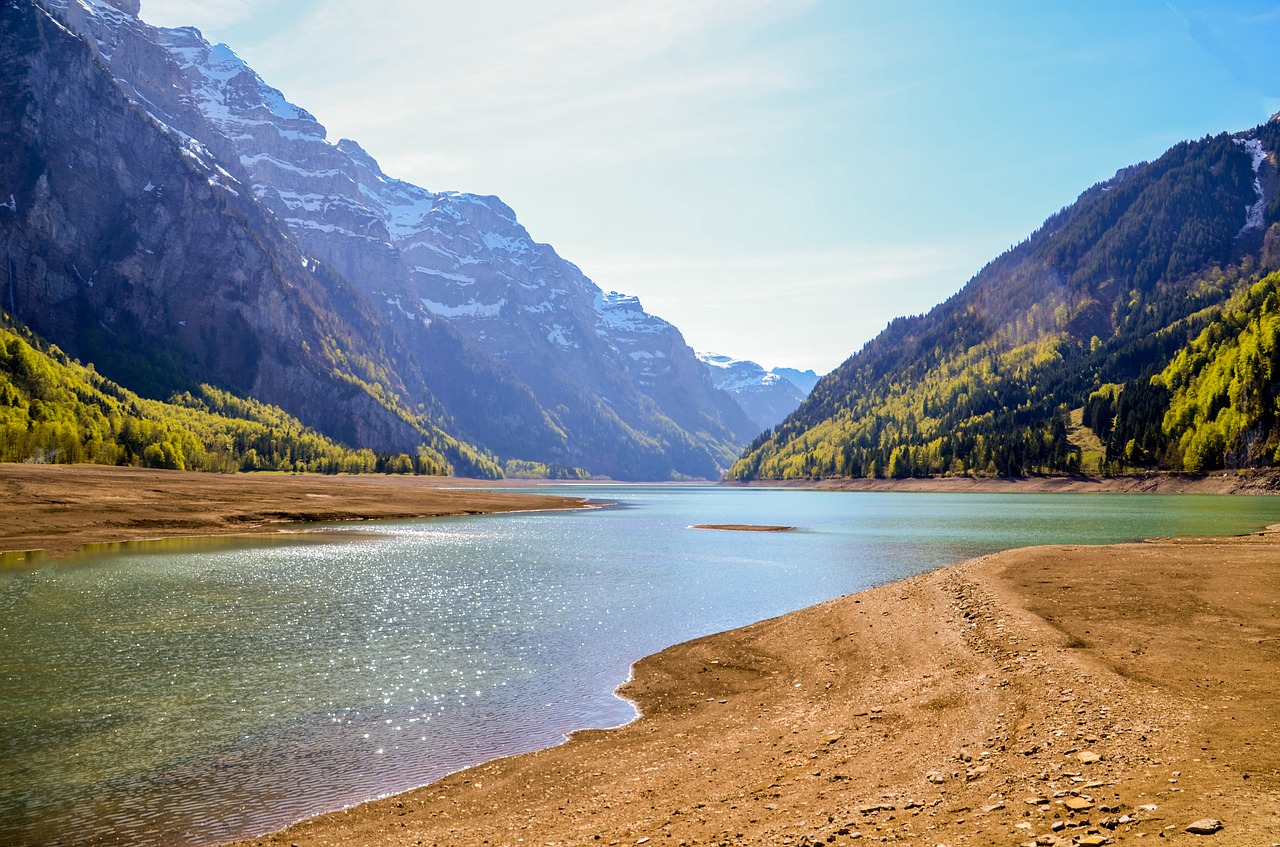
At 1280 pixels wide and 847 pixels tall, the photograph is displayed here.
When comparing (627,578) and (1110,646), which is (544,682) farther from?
(627,578)

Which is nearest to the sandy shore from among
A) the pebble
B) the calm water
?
the pebble

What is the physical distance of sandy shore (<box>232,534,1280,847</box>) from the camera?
10.4 meters

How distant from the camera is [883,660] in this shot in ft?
78.2

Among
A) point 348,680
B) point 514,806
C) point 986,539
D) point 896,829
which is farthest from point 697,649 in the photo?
point 986,539

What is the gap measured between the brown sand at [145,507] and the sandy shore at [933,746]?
2378 inches

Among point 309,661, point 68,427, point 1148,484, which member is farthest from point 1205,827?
point 1148,484

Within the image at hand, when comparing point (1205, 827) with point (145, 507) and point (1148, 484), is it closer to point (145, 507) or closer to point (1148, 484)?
point (145, 507)

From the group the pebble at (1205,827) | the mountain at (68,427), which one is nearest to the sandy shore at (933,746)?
the pebble at (1205,827)

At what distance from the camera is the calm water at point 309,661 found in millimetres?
16016

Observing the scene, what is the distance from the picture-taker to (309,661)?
2641 centimetres

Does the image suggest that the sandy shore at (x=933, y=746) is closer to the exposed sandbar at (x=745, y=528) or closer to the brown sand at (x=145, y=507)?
the brown sand at (x=145, y=507)

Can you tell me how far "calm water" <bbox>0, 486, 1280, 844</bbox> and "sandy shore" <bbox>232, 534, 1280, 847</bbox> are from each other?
106 inches

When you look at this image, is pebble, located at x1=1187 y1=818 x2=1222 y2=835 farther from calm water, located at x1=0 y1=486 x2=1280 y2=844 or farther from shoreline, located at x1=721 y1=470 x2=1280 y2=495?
shoreline, located at x1=721 y1=470 x2=1280 y2=495

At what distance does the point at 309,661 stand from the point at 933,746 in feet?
72.3
